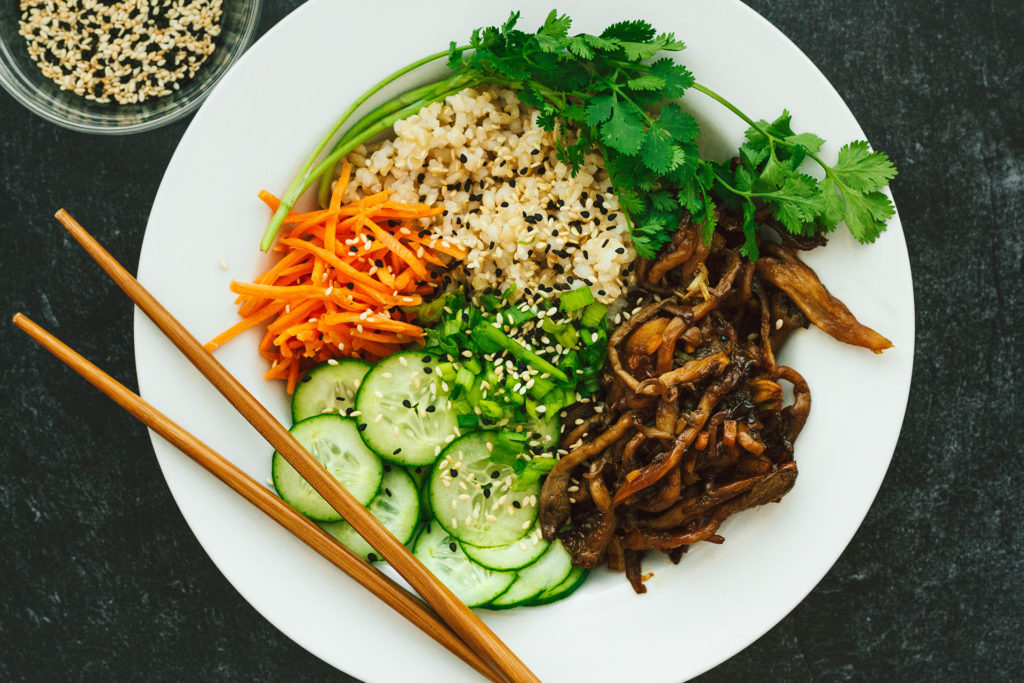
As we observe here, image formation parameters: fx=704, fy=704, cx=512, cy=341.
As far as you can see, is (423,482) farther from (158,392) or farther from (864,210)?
(864,210)

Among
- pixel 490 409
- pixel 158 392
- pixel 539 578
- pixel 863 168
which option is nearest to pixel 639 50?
pixel 863 168

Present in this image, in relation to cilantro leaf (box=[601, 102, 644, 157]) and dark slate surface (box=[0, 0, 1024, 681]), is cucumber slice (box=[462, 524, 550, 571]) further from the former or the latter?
cilantro leaf (box=[601, 102, 644, 157])

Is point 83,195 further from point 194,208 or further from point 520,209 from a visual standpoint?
point 520,209

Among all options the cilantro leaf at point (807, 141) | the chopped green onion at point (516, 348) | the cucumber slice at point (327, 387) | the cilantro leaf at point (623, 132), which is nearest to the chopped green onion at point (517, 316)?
the chopped green onion at point (516, 348)

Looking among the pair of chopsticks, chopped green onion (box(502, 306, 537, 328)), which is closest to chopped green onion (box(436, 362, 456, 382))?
chopped green onion (box(502, 306, 537, 328))

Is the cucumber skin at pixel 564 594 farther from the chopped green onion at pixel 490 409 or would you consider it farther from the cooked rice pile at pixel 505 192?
the cooked rice pile at pixel 505 192
